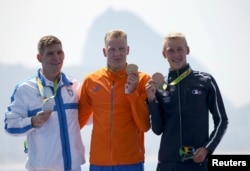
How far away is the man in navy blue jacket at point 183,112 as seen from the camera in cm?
305

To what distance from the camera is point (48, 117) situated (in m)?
3.22

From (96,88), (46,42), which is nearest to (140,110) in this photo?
(96,88)

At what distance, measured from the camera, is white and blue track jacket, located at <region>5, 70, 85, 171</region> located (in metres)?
3.25

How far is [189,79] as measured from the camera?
3.19 m

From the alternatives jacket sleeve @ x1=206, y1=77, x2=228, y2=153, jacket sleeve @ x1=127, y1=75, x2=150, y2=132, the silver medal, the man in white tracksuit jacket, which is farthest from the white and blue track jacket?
jacket sleeve @ x1=206, y1=77, x2=228, y2=153

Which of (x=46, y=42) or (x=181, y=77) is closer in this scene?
(x=181, y=77)

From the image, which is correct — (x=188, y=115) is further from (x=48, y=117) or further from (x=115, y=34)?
(x=48, y=117)

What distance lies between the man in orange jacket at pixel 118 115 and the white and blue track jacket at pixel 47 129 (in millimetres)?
174

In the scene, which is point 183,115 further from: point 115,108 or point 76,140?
point 76,140

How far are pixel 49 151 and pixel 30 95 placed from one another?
1.54ft

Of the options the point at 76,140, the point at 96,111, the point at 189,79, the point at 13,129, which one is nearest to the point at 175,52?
the point at 189,79

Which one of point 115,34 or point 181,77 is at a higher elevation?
point 115,34

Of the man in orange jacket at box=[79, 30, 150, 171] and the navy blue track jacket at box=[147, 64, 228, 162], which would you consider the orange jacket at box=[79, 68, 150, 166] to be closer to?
the man in orange jacket at box=[79, 30, 150, 171]

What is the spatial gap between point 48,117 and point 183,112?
1.03m
